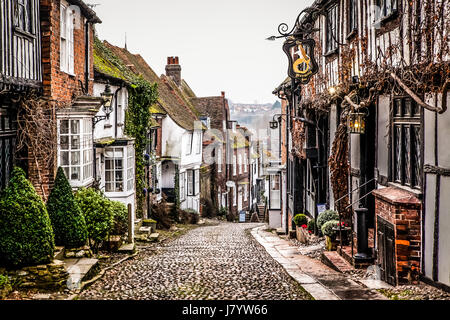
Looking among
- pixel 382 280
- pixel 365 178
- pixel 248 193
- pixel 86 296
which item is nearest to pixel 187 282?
pixel 86 296

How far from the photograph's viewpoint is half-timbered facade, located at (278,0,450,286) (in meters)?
8.29

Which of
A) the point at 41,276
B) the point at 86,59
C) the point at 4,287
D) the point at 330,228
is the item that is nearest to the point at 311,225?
the point at 330,228

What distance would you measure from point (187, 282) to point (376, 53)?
603cm

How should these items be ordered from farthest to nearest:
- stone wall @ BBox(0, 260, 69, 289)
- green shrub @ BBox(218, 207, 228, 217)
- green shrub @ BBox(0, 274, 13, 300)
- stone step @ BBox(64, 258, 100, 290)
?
green shrub @ BBox(218, 207, 228, 217) < stone step @ BBox(64, 258, 100, 290) < stone wall @ BBox(0, 260, 69, 289) < green shrub @ BBox(0, 274, 13, 300)

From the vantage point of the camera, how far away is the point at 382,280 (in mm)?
10055

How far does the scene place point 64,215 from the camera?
1105cm

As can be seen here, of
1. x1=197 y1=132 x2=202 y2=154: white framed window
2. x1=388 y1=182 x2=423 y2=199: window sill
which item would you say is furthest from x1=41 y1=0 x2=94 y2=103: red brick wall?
x1=197 y1=132 x2=202 y2=154: white framed window

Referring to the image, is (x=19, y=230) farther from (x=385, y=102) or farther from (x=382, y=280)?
(x=385, y=102)

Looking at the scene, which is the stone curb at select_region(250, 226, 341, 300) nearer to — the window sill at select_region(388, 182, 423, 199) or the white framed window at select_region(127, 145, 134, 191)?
the window sill at select_region(388, 182, 423, 199)

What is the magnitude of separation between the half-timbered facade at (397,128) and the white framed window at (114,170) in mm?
7699

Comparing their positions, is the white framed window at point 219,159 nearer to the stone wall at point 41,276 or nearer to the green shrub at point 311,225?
the green shrub at point 311,225

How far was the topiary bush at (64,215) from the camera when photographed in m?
11.0

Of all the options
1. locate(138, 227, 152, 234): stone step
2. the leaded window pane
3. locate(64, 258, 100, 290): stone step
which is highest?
the leaded window pane

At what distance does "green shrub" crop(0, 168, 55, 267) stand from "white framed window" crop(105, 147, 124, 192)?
30.2ft
